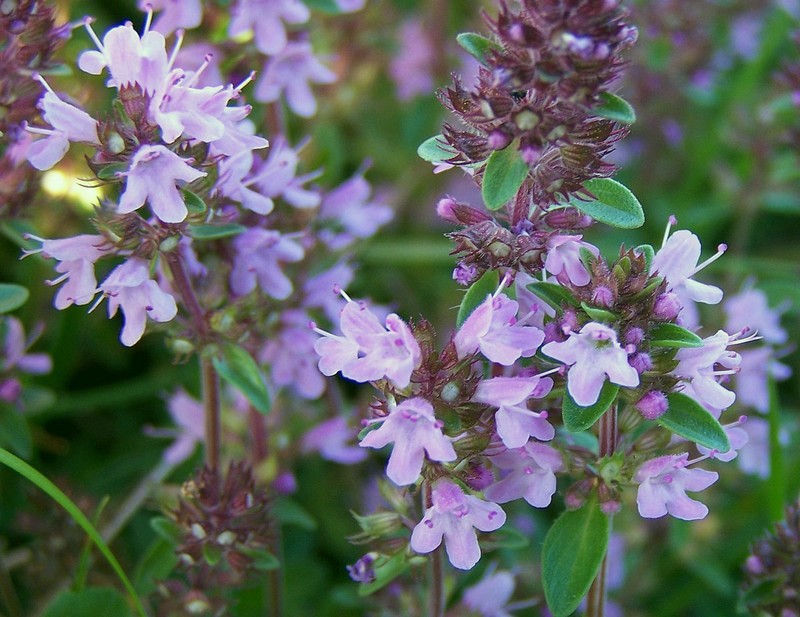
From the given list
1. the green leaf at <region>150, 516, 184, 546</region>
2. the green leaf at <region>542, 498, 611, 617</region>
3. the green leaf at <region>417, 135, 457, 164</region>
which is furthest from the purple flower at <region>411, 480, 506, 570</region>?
the green leaf at <region>150, 516, 184, 546</region>

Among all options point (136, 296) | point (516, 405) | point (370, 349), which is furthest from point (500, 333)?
point (136, 296)

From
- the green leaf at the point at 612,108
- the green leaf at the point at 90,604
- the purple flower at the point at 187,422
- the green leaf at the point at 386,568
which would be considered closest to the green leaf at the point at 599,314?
the green leaf at the point at 612,108

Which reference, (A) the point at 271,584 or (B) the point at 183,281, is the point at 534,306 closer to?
(B) the point at 183,281

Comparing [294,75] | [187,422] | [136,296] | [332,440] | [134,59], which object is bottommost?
[332,440]

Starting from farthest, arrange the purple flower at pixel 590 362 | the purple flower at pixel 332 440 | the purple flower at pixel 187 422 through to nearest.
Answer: the purple flower at pixel 332 440, the purple flower at pixel 187 422, the purple flower at pixel 590 362

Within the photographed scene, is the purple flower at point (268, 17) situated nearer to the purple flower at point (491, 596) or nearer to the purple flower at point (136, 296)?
the purple flower at point (136, 296)

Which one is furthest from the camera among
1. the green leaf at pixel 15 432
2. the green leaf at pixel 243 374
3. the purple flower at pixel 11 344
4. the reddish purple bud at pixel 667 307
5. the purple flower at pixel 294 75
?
the purple flower at pixel 294 75

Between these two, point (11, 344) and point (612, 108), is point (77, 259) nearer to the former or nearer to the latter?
point (11, 344)

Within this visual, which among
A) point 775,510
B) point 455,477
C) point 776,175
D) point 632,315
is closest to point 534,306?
point 632,315
